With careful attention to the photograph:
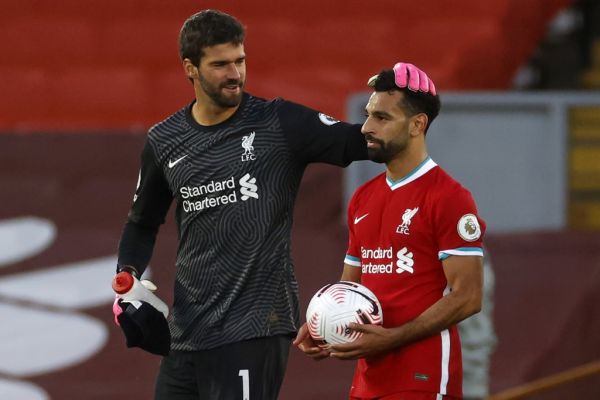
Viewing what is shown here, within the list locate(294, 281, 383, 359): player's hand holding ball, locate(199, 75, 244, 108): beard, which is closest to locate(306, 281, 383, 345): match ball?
locate(294, 281, 383, 359): player's hand holding ball

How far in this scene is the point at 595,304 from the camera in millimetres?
6363

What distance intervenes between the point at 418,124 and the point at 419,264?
14.4 inches

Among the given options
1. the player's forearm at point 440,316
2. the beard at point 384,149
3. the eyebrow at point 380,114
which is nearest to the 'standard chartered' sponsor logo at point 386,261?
the player's forearm at point 440,316

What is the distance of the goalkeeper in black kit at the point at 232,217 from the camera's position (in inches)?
143

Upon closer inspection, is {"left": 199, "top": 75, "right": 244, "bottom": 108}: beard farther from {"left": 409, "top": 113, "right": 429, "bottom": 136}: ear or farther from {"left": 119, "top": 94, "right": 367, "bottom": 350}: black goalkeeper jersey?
{"left": 409, "top": 113, "right": 429, "bottom": 136}: ear

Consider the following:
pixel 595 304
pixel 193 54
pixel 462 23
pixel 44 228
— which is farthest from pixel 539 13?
pixel 193 54

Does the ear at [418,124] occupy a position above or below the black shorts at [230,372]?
above

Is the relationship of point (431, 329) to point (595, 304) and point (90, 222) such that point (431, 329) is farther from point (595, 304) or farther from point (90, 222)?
point (90, 222)

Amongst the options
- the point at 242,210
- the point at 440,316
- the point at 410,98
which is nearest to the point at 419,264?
the point at 440,316

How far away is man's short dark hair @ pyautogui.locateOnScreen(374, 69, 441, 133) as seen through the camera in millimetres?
3475

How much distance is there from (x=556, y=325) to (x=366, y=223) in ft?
9.97

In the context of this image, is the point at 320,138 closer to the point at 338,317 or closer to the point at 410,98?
the point at 410,98

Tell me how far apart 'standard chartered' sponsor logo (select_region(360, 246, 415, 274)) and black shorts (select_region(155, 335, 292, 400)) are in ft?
1.17

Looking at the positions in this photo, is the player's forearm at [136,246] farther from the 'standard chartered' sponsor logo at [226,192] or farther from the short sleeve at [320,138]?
the short sleeve at [320,138]
